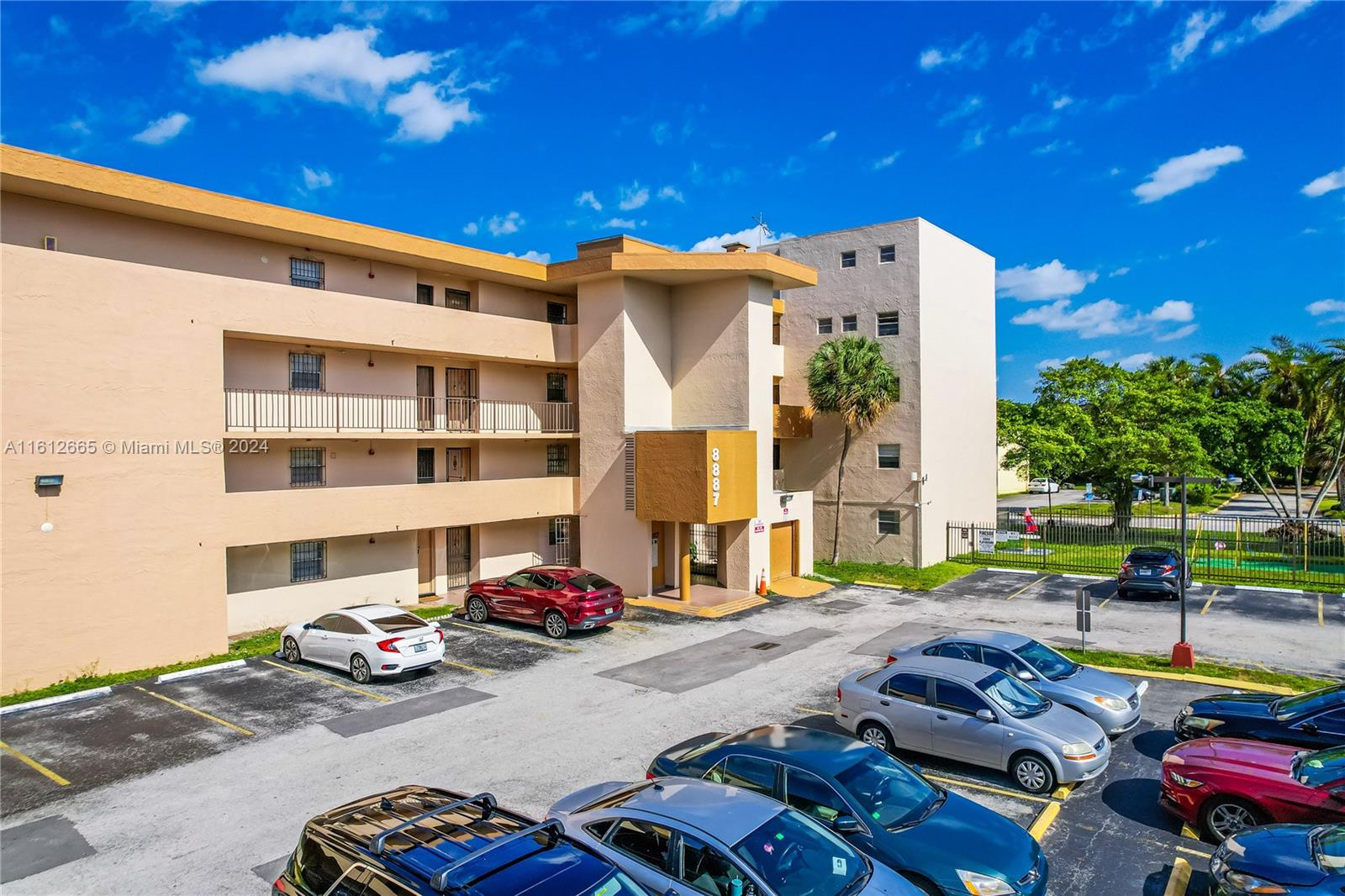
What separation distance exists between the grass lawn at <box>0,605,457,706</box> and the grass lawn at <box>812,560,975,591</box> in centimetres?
1883

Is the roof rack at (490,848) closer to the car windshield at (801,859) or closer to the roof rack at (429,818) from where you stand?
the roof rack at (429,818)

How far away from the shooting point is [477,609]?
21859 millimetres

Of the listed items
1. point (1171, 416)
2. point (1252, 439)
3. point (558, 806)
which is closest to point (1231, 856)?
point (558, 806)

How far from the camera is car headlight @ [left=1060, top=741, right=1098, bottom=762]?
1057 cm

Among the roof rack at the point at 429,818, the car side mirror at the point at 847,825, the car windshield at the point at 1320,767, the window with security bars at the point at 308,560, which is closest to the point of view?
the roof rack at the point at 429,818

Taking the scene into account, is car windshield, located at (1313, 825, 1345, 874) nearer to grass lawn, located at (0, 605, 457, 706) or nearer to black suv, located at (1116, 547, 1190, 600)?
grass lawn, located at (0, 605, 457, 706)

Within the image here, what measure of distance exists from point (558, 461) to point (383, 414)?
7.22 meters

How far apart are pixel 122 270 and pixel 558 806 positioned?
15.6 m

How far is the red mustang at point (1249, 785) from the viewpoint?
8695 millimetres

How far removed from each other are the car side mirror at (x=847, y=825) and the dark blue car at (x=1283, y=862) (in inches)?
127

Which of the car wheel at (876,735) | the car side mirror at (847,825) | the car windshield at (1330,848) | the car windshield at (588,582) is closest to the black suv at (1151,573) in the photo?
the car windshield at (588,582)

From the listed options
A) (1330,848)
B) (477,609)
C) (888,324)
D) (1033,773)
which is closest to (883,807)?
(1330,848)

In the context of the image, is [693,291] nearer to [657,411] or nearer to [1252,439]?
[657,411]

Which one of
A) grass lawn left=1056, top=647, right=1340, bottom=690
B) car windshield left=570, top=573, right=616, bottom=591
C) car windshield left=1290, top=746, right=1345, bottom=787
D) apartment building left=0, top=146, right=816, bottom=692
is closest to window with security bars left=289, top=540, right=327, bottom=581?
apartment building left=0, top=146, right=816, bottom=692
